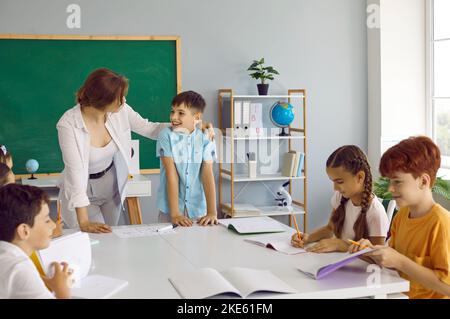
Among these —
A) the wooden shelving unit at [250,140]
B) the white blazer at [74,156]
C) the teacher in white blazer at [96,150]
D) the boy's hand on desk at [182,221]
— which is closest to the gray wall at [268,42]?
the wooden shelving unit at [250,140]

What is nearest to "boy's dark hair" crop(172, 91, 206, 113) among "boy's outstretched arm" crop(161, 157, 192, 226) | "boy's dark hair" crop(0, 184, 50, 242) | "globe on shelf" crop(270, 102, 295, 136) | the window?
"boy's outstretched arm" crop(161, 157, 192, 226)

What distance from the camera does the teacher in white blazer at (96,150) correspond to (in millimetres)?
2879

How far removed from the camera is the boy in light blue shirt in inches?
124

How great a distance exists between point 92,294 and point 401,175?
3.51 feet

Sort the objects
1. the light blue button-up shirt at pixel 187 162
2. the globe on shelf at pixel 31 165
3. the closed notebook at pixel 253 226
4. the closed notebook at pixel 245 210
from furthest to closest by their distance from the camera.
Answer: the closed notebook at pixel 245 210, the globe on shelf at pixel 31 165, the light blue button-up shirt at pixel 187 162, the closed notebook at pixel 253 226

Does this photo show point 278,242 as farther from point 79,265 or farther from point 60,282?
point 60,282

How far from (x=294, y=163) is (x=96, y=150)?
243 cm

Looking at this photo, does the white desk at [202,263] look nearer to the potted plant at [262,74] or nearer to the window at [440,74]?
the potted plant at [262,74]

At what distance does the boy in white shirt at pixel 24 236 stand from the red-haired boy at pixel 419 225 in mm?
981

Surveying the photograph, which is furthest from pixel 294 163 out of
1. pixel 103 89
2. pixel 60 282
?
pixel 60 282

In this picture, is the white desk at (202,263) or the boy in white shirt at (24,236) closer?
the boy in white shirt at (24,236)

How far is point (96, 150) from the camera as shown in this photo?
3059 millimetres

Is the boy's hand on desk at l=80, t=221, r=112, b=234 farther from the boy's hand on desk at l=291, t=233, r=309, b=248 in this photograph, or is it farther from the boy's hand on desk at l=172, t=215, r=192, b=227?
the boy's hand on desk at l=291, t=233, r=309, b=248

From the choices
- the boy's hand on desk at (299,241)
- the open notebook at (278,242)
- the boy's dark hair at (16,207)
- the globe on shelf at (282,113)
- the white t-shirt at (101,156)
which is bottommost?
the open notebook at (278,242)
